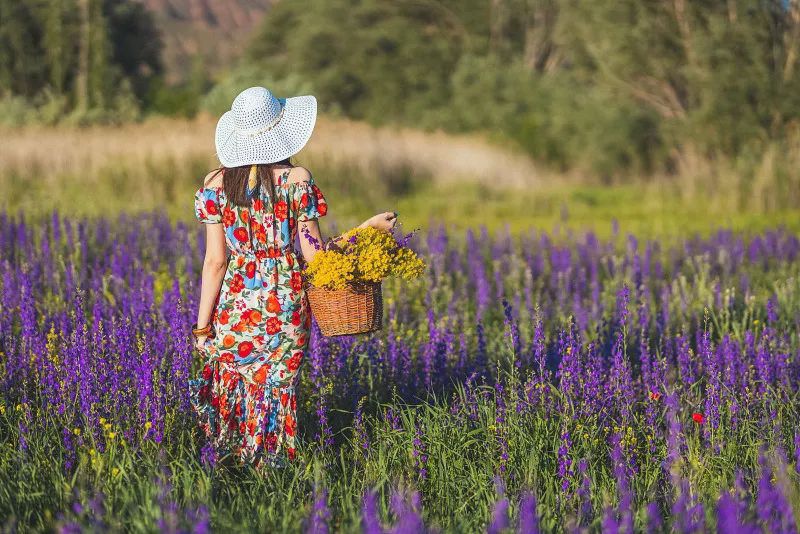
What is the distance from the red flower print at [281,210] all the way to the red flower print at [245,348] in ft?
1.69

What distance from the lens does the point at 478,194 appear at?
18344 mm

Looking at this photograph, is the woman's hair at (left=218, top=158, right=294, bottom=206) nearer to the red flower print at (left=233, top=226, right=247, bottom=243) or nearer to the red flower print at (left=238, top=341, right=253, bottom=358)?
the red flower print at (left=233, top=226, right=247, bottom=243)

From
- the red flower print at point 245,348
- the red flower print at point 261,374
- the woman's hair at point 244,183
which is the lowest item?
the red flower print at point 261,374

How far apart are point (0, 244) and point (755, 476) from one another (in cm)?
622

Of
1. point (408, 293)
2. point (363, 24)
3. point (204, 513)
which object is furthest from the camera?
point (363, 24)

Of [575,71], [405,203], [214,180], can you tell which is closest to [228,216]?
[214,180]

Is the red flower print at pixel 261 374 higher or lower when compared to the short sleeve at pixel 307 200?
lower

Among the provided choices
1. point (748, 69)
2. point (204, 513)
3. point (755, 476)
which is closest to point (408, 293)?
point (755, 476)

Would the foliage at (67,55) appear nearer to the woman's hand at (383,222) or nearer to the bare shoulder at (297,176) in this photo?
the bare shoulder at (297,176)

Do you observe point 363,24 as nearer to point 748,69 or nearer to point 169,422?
point 748,69

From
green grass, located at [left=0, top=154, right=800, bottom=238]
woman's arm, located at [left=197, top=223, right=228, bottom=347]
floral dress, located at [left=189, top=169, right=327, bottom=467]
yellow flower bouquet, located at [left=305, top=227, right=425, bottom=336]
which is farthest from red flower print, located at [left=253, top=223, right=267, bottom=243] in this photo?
green grass, located at [left=0, top=154, right=800, bottom=238]

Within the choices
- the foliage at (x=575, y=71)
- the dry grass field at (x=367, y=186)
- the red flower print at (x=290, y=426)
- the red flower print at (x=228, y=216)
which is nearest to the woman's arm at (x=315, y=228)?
the red flower print at (x=228, y=216)

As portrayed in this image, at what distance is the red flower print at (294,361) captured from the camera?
383 cm

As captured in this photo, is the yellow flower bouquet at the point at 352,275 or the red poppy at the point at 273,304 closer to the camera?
the yellow flower bouquet at the point at 352,275
